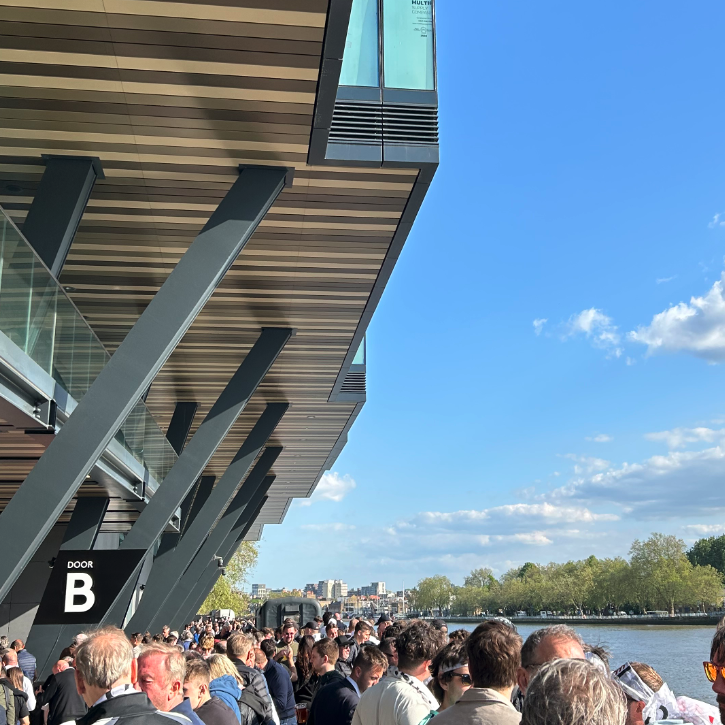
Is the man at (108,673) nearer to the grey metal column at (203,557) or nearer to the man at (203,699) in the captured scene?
the man at (203,699)

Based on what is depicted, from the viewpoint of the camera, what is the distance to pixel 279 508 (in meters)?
41.0

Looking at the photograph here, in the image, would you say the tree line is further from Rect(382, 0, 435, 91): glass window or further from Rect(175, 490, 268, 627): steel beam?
Rect(382, 0, 435, 91): glass window

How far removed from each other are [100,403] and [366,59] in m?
4.78

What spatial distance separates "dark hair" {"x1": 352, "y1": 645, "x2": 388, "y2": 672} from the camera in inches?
191

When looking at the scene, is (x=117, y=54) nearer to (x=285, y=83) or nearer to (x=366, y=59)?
(x=285, y=83)

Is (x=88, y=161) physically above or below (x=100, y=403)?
above

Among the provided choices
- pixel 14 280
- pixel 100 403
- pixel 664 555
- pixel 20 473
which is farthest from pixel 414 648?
pixel 664 555

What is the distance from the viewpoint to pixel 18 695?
8.04 meters

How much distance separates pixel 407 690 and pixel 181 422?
1633cm

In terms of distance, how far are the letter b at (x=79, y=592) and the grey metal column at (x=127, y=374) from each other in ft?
3.80

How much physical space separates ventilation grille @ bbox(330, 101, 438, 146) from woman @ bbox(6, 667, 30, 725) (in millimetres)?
6643

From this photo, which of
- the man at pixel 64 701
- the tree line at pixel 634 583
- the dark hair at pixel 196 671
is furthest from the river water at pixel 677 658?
the tree line at pixel 634 583

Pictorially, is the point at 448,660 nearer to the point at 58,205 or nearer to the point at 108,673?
the point at 108,673

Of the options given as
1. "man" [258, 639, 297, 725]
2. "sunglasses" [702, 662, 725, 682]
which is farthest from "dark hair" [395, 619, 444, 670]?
"man" [258, 639, 297, 725]
